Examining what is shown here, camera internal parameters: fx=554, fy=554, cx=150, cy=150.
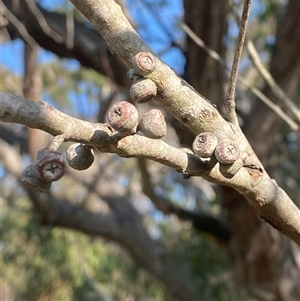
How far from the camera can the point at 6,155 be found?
142 inches

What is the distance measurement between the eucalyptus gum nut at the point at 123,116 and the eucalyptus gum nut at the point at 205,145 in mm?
128

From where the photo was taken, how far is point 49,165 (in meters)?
0.68

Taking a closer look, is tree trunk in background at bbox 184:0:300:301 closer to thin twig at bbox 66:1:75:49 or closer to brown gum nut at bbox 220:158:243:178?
thin twig at bbox 66:1:75:49

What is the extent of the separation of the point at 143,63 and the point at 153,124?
3.5 inches

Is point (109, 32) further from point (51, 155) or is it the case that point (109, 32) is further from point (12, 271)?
point (12, 271)

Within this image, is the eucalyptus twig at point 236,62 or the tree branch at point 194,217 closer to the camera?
the eucalyptus twig at point 236,62

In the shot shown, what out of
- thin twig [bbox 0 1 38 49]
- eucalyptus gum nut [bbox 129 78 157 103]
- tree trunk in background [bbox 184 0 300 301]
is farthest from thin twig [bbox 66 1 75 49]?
eucalyptus gum nut [bbox 129 78 157 103]

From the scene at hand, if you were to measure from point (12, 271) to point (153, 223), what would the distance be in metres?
1.63

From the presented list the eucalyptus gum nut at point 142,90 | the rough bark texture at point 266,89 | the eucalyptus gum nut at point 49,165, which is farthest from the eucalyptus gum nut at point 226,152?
the rough bark texture at point 266,89

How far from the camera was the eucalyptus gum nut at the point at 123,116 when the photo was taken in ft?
2.20

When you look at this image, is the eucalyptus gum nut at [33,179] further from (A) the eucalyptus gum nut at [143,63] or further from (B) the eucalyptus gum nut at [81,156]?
(A) the eucalyptus gum nut at [143,63]

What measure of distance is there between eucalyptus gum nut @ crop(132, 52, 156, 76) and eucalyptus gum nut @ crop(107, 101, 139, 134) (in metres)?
0.10

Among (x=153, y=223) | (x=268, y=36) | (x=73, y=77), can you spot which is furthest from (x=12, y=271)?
(x=268, y=36)

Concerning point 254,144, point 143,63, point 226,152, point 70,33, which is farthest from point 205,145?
point 70,33
